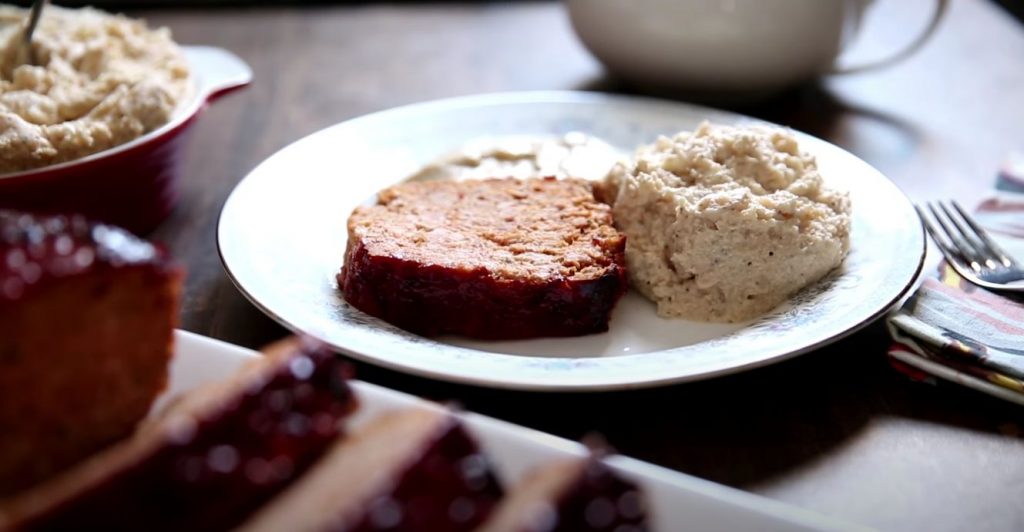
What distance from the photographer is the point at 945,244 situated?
2.16 metres

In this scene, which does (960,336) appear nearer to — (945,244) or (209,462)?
(945,244)

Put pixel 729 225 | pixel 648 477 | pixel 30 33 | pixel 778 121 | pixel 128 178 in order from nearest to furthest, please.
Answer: pixel 648 477
pixel 729 225
pixel 128 178
pixel 30 33
pixel 778 121

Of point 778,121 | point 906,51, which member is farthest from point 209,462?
point 906,51

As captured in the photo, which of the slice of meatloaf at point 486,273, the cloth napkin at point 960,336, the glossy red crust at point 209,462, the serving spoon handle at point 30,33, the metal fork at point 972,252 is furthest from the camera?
the serving spoon handle at point 30,33

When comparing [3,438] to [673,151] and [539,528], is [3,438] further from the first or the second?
[673,151]

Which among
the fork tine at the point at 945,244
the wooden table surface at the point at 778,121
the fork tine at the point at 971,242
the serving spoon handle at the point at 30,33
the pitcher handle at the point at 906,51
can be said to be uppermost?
the serving spoon handle at the point at 30,33

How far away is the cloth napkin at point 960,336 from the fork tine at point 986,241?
39mm

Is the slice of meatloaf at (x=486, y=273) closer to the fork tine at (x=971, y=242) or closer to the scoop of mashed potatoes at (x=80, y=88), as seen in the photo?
the scoop of mashed potatoes at (x=80, y=88)

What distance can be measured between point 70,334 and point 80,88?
4.12ft

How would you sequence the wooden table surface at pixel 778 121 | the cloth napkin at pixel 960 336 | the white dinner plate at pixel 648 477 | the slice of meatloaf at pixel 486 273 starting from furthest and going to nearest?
the slice of meatloaf at pixel 486 273
the cloth napkin at pixel 960 336
the wooden table surface at pixel 778 121
the white dinner plate at pixel 648 477

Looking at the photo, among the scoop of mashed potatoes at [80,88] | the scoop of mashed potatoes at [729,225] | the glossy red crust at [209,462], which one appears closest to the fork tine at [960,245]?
the scoop of mashed potatoes at [729,225]

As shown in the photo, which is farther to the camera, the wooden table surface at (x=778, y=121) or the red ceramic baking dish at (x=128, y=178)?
the red ceramic baking dish at (x=128, y=178)

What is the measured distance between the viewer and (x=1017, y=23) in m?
3.97

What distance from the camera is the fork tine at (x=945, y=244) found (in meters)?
2.10
